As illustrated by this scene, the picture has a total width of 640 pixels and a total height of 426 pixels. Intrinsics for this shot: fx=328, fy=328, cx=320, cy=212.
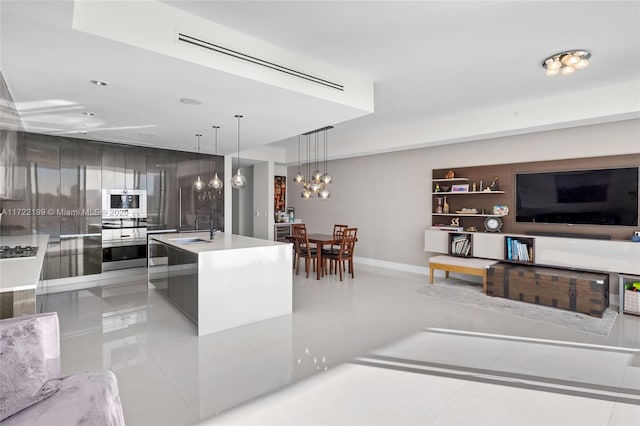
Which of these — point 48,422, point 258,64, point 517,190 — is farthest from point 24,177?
point 517,190

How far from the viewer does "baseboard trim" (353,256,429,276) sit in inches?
252

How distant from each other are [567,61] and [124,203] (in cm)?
650

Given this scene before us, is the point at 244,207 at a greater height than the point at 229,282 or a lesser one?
greater

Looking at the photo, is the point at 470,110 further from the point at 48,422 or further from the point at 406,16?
the point at 48,422

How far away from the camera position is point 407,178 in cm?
665

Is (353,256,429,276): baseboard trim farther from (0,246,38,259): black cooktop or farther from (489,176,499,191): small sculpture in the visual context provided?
(0,246,38,259): black cooktop

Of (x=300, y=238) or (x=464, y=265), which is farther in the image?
(x=300, y=238)

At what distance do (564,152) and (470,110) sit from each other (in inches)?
57.4

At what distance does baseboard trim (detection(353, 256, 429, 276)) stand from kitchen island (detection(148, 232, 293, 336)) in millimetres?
3304

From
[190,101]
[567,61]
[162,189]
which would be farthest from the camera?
[162,189]

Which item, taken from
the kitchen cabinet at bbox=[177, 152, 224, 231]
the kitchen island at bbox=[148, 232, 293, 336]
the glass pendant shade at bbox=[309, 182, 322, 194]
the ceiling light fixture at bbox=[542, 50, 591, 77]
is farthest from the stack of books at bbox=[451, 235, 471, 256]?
the kitchen cabinet at bbox=[177, 152, 224, 231]

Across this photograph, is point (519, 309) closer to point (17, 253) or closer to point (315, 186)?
point (315, 186)

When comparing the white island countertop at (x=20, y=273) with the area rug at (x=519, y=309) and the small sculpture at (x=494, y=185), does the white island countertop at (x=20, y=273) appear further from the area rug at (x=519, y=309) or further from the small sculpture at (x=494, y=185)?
the small sculpture at (x=494, y=185)

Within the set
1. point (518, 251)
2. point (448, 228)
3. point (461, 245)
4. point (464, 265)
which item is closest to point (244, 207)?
point (448, 228)
